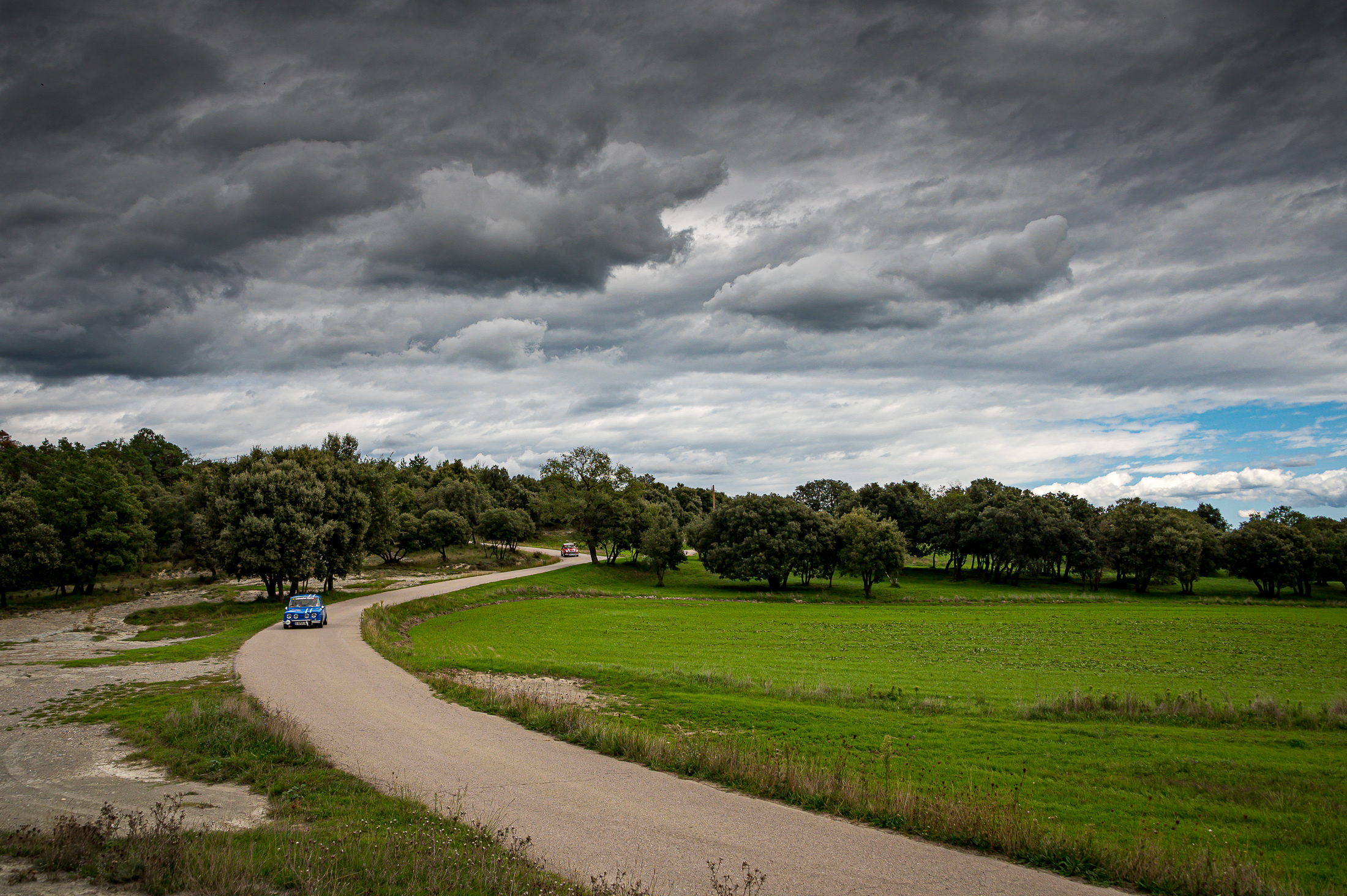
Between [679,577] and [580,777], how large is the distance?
77.1 m

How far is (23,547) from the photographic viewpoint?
60625 millimetres

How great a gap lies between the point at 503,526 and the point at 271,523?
54.5 m

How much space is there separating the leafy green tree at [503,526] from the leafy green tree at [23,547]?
50390mm

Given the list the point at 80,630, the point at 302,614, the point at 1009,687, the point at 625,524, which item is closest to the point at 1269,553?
the point at 625,524

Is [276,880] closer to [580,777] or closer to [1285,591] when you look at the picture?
[580,777]

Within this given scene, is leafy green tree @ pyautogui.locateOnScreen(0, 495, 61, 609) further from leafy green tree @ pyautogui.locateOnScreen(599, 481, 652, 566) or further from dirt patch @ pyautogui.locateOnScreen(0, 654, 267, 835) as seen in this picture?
dirt patch @ pyautogui.locateOnScreen(0, 654, 267, 835)

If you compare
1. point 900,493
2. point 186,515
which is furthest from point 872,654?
point 186,515

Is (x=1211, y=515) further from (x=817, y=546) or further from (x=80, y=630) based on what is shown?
(x=80, y=630)

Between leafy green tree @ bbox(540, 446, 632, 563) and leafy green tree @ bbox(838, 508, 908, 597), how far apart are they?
97.8ft

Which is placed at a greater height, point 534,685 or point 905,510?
point 905,510

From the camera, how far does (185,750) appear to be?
565 inches

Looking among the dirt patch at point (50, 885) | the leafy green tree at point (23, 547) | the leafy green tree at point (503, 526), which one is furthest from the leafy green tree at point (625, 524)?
the dirt patch at point (50, 885)

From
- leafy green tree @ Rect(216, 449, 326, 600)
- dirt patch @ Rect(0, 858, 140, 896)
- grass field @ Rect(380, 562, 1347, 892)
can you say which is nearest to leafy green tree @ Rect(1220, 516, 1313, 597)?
grass field @ Rect(380, 562, 1347, 892)

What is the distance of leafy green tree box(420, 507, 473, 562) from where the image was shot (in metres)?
98.7
